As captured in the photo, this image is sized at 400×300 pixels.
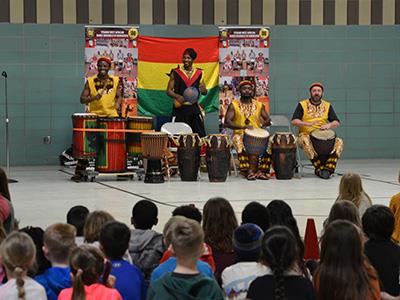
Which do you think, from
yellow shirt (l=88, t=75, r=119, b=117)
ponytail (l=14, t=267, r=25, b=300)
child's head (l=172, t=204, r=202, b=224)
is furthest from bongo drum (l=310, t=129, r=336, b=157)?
ponytail (l=14, t=267, r=25, b=300)

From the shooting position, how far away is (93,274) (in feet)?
14.3

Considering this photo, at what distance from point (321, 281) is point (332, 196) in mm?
8216

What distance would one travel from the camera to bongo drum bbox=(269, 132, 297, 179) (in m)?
15.7

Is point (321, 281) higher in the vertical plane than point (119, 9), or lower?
lower

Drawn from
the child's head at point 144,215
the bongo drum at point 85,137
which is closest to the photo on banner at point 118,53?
the bongo drum at point 85,137

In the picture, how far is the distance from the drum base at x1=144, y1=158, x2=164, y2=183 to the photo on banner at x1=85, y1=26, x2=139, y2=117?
2744mm

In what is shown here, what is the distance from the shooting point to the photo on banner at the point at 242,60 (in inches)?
709

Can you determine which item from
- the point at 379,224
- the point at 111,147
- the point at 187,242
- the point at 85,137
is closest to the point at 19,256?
the point at 187,242

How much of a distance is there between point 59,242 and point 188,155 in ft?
34.4

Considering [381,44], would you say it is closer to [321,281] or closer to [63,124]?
[63,124]

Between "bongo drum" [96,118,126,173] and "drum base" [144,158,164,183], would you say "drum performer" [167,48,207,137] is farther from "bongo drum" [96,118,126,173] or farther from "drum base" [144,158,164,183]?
"drum base" [144,158,164,183]

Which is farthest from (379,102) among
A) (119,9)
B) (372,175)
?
(119,9)

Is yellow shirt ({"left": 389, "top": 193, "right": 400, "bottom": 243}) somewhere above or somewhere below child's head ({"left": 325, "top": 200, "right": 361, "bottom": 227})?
below

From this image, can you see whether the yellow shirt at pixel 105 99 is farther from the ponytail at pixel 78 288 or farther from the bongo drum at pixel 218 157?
the ponytail at pixel 78 288
